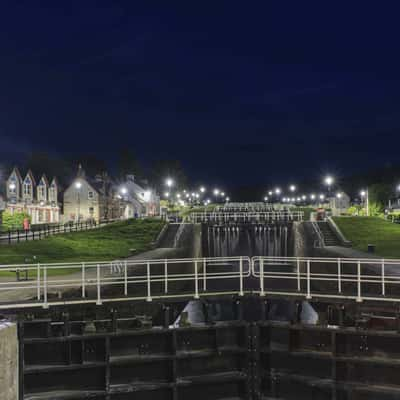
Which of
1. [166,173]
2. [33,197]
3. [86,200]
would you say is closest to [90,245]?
[33,197]

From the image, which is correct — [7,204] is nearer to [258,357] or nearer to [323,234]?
[323,234]

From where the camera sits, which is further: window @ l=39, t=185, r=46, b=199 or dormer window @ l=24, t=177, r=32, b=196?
window @ l=39, t=185, r=46, b=199

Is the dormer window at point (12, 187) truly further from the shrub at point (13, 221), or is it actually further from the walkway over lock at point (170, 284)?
the walkway over lock at point (170, 284)

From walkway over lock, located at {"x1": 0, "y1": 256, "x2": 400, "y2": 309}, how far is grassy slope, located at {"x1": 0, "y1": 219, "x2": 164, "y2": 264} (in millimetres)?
6925

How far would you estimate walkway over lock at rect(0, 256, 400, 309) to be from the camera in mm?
15227

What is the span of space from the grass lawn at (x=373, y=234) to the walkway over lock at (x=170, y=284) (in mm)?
7753

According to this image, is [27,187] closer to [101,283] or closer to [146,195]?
[146,195]

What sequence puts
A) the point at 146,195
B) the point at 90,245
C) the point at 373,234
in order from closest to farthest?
the point at 90,245
the point at 373,234
the point at 146,195

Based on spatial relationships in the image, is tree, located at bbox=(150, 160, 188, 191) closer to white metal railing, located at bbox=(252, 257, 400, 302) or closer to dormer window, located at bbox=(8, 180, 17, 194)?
dormer window, located at bbox=(8, 180, 17, 194)

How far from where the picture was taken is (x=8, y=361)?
12555mm

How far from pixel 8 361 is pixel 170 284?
45.9ft

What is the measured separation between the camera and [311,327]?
15148 millimetres

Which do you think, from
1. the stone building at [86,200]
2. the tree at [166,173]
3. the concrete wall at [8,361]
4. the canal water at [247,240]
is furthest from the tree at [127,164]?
the concrete wall at [8,361]

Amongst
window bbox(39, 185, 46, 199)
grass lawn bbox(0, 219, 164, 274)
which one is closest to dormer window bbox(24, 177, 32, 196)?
window bbox(39, 185, 46, 199)
